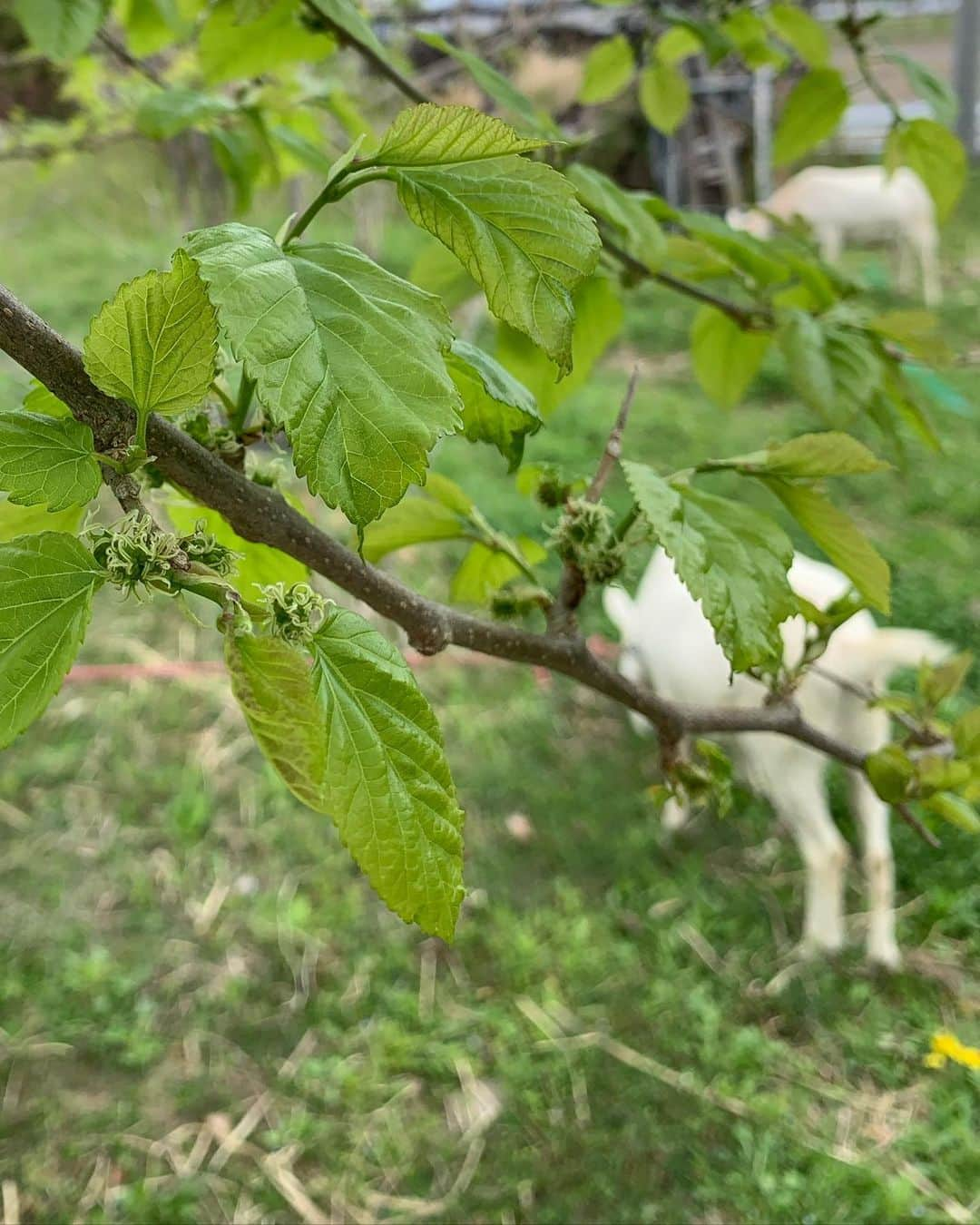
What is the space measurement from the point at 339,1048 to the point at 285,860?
0.36 m

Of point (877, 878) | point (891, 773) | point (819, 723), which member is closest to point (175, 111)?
point (891, 773)

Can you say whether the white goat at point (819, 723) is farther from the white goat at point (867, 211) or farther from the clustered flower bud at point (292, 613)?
the white goat at point (867, 211)

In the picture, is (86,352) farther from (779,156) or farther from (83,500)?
(779,156)

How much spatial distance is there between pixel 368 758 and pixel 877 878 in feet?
4.18

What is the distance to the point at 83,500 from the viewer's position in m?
0.29

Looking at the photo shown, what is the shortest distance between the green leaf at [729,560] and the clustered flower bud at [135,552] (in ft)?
0.53

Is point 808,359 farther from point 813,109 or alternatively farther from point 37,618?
point 37,618

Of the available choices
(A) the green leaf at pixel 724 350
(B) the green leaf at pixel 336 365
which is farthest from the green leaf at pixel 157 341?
(A) the green leaf at pixel 724 350

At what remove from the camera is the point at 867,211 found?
372cm

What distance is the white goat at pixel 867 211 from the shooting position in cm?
370

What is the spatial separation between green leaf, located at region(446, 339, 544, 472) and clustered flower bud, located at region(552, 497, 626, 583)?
54 millimetres

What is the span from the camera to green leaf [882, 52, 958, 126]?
0.66 m

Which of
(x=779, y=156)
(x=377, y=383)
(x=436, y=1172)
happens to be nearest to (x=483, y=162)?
(x=377, y=383)

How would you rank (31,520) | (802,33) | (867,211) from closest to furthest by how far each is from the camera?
1. (31,520)
2. (802,33)
3. (867,211)
